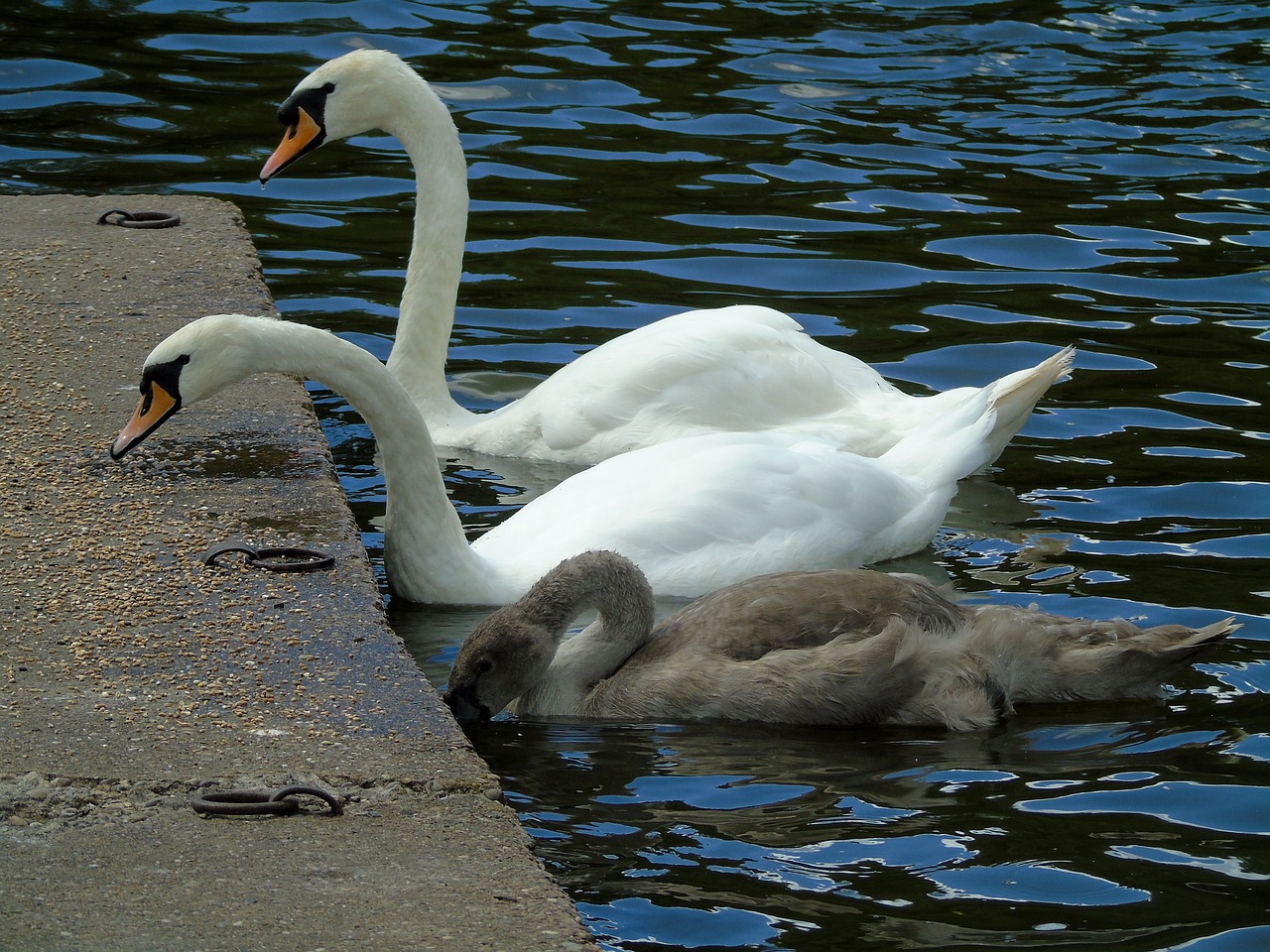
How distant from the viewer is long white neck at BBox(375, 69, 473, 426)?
26.7ft

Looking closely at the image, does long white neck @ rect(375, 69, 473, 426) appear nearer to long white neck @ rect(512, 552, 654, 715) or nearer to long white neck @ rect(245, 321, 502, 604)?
long white neck @ rect(245, 321, 502, 604)

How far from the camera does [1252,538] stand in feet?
22.0

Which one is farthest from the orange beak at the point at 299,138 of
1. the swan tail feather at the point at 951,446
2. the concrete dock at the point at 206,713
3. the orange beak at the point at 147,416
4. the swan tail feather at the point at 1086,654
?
the swan tail feather at the point at 1086,654

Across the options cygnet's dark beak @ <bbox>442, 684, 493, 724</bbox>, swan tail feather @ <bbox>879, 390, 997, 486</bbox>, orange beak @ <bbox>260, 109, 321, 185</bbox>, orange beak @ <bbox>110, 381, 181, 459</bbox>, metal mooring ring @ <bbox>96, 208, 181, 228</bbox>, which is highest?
orange beak @ <bbox>260, 109, 321, 185</bbox>

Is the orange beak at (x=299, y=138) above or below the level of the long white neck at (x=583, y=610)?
above

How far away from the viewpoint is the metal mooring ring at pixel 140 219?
8016 millimetres

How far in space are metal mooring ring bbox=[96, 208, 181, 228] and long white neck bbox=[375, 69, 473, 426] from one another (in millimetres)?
988

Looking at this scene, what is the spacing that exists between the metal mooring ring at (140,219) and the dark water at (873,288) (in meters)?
0.98

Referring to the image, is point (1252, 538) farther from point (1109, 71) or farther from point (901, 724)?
point (1109, 71)

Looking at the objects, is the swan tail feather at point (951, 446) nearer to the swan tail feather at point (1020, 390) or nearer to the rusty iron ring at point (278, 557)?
the swan tail feather at point (1020, 390)

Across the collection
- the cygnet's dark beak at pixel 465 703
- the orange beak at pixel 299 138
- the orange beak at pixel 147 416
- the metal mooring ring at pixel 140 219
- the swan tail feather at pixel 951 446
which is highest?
the orange beak at pixel 299 138

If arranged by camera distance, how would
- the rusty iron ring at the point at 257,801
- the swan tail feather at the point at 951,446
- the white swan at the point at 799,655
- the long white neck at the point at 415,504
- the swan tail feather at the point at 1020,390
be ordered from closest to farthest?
the rusty iron ring at the point at 257,801, the white swan at the point at 799,655, the long white neck at the point at 415,504, the swan tail feather at the point at 951,446, the swan tail feather at the point at 1020,390

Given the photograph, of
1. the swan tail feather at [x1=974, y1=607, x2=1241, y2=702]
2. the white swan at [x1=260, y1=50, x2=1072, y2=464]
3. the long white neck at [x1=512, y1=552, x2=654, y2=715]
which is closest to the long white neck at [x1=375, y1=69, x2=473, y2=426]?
the white swan at [x1=260, y1=50, x2=1072, y2=464]

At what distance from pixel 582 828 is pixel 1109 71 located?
10452mm
